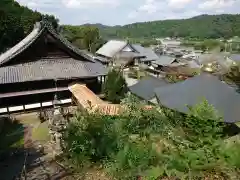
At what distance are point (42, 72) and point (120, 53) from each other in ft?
148

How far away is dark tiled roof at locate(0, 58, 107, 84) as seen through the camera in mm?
21375

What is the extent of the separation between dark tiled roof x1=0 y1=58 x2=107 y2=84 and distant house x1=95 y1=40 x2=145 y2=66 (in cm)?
3429

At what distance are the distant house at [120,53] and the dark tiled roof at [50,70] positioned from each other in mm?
34290

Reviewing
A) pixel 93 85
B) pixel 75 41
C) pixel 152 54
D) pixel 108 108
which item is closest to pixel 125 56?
pixel 152 54

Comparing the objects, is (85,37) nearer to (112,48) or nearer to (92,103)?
(112,48)

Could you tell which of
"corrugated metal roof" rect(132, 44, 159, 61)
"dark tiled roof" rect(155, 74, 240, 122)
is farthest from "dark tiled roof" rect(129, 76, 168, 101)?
"corrugated metal roof" rect(132, 44, 159, 61)

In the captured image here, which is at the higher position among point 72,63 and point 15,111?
point 72,63

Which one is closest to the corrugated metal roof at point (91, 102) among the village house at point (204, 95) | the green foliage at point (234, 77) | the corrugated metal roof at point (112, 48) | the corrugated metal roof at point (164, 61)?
the village house at point (204, 95)

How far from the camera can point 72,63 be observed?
24031 mm

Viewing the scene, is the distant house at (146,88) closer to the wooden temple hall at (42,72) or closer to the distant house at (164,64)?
the wooden temple hall at (42,72)

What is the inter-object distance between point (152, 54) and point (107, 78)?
4922 cm

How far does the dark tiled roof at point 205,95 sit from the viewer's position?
11.0 metres

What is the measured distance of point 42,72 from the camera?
2242 centimetres

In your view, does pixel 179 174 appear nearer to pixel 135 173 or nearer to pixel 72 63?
pixel 135 173
